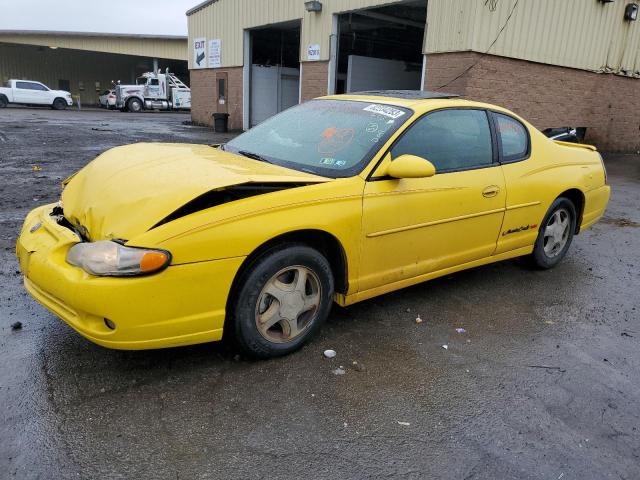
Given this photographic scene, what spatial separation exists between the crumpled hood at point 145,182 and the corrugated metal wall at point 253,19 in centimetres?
1104

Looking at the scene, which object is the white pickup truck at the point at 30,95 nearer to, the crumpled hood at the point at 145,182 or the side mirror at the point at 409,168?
the crumpled hood at the point at 145,182

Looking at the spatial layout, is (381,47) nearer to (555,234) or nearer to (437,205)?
(555,234)

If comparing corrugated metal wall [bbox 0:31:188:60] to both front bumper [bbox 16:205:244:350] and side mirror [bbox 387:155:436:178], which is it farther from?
front bumper [bbox 16:205:244:350]

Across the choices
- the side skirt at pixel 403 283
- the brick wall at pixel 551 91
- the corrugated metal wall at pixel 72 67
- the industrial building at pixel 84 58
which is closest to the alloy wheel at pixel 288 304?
the side skirt at pixel 403 283

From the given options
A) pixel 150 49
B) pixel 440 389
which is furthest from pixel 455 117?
pixel 150 49

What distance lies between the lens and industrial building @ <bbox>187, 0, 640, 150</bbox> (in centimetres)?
1147

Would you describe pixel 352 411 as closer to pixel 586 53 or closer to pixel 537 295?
pixel 537 295

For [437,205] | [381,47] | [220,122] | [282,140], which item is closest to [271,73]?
[220,122]

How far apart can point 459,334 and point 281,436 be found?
1682 millimetres

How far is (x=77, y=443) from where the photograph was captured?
236cm

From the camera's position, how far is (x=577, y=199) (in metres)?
5.12

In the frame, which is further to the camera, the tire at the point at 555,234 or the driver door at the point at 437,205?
the tire at the point at 555,234

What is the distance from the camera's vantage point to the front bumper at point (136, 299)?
8.29 ft

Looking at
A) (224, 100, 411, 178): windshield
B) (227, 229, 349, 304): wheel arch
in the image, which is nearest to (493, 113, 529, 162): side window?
(224, 100, 411, 178): windshield
